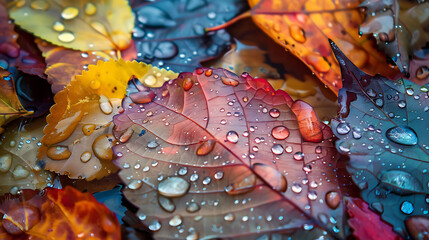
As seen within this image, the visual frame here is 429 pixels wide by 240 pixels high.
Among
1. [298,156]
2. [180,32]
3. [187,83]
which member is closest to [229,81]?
[187,83]

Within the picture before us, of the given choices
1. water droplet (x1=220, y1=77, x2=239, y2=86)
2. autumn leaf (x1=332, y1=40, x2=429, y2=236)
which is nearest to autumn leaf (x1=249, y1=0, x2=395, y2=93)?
autumn leaf (x1=332, y1=40, x2=429, y2=236)

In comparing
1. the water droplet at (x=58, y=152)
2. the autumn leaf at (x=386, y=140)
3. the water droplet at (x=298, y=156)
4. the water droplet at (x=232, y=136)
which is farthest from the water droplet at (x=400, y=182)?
the water droplet at (x=58, y=152)

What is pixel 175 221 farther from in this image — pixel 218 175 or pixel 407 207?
pixel 407 207

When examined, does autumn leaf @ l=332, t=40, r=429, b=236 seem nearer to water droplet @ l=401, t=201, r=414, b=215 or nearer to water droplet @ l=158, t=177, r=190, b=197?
water droplet @ l=401, t=201, r=414, b=215

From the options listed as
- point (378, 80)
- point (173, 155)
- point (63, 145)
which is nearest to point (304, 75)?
point (378, 80)

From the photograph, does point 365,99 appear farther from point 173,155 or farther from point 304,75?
point 173,155
